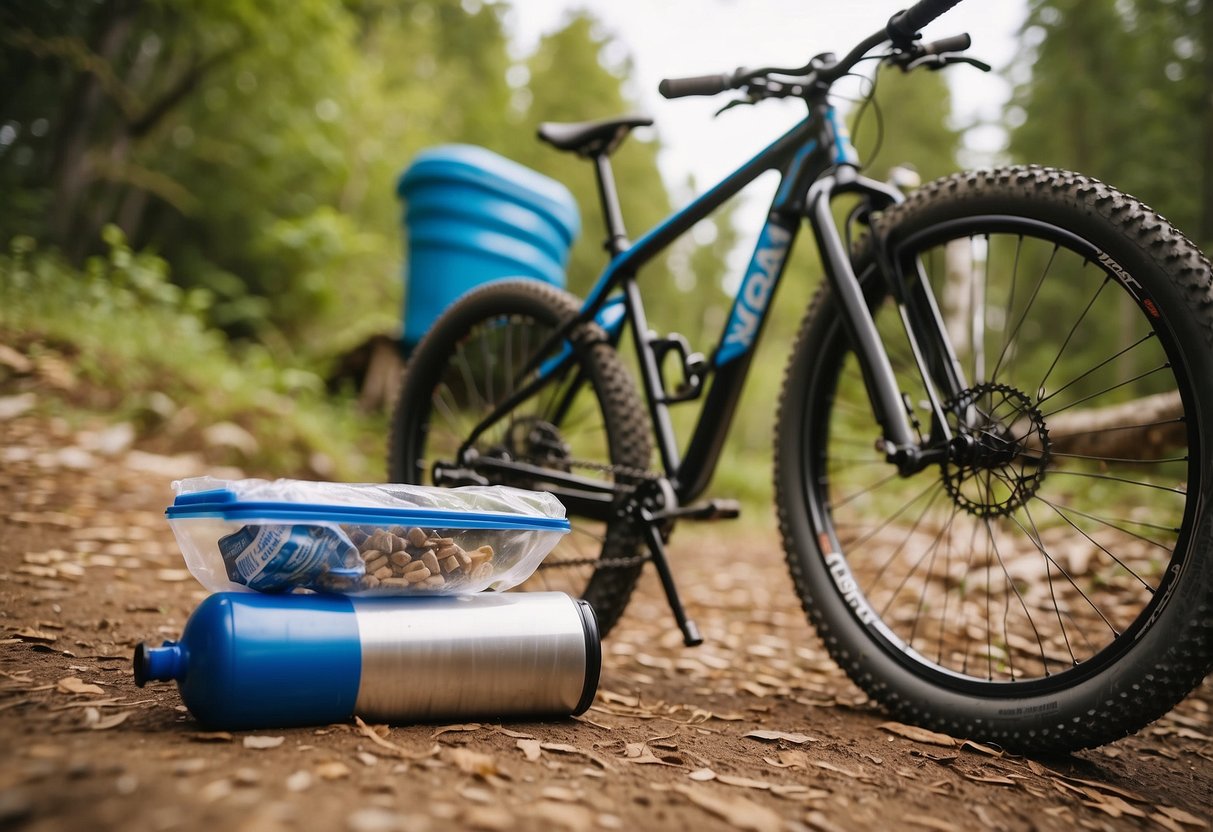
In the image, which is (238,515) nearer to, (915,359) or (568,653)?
(568,653)

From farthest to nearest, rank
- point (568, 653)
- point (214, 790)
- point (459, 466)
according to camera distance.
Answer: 1. point (459, 466)
2. point (568, 653)
3. point (214, 790)

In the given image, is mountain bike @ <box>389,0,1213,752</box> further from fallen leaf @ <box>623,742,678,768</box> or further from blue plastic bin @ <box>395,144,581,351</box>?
blue plastic bin @ <box>395,144,581,351</box>

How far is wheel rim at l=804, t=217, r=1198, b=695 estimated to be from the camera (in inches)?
50.8

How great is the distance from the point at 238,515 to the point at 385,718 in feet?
1.23

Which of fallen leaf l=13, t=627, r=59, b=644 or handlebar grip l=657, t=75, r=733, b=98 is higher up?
handlebar grip l=657, t=75, r=733, b=98

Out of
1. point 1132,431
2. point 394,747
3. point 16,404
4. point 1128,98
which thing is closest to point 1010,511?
point 394,747

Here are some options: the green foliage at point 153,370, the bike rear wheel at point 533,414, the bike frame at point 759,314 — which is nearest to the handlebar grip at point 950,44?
the bike frame at point 759,314

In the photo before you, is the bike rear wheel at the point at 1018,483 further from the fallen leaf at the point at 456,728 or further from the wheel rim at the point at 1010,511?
the fallen leaf at the point at 456,728

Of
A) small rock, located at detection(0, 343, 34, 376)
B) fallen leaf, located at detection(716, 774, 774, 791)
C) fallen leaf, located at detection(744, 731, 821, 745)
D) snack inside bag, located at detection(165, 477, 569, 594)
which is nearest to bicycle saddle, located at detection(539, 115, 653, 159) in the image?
snack inside bag, located at detection(165, 477, 569, 594)

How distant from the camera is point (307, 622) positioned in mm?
1062

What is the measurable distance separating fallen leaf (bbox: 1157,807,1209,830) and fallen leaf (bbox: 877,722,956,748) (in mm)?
294

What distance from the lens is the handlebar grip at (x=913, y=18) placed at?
1.38 meters

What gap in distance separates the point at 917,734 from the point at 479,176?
378 cm

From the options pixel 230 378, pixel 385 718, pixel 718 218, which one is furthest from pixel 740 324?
pixel 718 218
